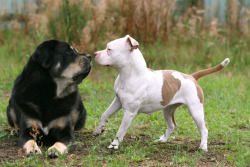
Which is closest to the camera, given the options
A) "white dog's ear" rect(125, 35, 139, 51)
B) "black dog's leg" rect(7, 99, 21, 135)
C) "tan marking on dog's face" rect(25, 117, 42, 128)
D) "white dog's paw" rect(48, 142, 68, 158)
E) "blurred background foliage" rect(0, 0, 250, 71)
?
"white dog's paw" rect(48, 142, 68, 158)

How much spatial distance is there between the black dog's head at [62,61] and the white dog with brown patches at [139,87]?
31cm

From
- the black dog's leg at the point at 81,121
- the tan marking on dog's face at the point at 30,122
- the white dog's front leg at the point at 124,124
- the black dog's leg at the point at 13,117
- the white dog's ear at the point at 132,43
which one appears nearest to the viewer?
the white dog's ear at the point at 132,43

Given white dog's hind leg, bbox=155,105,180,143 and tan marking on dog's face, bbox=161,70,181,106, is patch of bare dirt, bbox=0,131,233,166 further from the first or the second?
tan marking on dog's face, bbox=161,70,181,106

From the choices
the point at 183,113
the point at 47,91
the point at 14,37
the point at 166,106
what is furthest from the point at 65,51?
the point at 14,37

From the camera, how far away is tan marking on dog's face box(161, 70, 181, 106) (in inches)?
163

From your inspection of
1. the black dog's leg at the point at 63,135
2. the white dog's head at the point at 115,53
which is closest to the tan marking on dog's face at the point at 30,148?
the black dog's leg at the point at 63,135

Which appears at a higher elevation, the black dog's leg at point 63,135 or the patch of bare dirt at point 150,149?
the black dog's leg at point 63,135

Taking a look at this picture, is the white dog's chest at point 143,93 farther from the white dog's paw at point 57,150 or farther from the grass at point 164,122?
the white dog's paw at point 57,150

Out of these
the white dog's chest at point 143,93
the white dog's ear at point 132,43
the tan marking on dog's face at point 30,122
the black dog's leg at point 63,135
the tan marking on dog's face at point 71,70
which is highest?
the white dog's ear at point 132,43

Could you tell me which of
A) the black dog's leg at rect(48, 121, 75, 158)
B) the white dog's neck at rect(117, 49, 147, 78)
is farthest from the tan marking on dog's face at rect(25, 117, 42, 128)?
the white dog's neck at rect(117, 49, 147, 78)

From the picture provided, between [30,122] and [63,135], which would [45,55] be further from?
[63,135]

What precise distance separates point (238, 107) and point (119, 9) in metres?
3.87

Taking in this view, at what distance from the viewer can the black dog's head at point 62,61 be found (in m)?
4.11

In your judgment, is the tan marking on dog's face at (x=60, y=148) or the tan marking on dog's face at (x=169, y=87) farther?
the tan marking on dog's face at (x=169, y=87)
